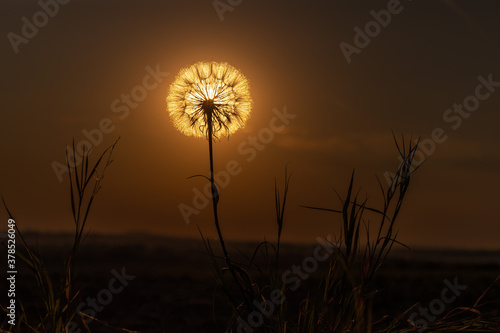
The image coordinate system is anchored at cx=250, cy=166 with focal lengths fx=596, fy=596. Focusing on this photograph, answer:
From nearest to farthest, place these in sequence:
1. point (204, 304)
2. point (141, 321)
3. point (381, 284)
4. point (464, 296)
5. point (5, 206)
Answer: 1. point (5, 206)
2. point (141, 321)
3. point (204, 304)
4. point (464, 296)
5. point (381, 284)

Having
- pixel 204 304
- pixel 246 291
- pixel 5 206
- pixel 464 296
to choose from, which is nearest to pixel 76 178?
pixel 5 206

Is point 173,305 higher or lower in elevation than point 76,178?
lower

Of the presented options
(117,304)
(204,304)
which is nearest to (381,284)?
(204,304)

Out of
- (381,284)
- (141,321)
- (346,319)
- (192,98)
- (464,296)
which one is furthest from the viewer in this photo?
(381,284)

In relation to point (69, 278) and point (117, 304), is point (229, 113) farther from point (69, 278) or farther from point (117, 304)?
point (117, 304)

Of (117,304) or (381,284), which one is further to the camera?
(381,284)

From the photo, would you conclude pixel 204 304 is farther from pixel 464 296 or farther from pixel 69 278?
pixel 69 278

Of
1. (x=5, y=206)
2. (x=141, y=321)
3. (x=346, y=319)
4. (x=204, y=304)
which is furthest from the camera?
(x=204, y=304)

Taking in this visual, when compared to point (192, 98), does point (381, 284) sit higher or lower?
lower

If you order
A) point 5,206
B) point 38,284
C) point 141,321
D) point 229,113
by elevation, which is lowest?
point 141,321
